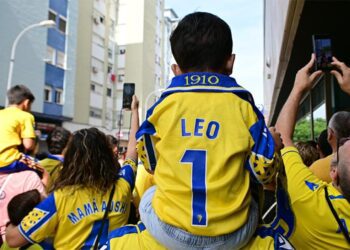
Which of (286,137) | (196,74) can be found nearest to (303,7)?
(286,137)

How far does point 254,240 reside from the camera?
4.76 feet

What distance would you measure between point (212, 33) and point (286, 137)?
0.65m

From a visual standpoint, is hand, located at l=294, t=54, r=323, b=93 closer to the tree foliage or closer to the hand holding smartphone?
the hand holding smartphone

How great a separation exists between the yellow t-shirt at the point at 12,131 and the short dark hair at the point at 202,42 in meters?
2.87

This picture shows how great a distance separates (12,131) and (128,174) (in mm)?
1928

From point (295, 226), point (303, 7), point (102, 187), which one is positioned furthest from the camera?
point (303, 7)

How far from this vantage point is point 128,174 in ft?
8.60

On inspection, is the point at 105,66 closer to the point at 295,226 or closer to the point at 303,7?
the point at 303,7

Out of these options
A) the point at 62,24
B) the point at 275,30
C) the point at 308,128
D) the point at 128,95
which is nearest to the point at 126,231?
the point at 128,95

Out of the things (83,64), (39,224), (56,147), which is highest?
(83,64)

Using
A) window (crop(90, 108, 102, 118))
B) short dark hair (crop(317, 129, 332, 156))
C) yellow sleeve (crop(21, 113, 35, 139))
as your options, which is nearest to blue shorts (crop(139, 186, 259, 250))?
short dark hair (crop(317, 129, 332, 156))

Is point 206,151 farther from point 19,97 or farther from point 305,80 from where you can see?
point 19,97

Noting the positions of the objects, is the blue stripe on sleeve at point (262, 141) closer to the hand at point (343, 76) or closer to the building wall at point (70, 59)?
the hand at point (343, 76)

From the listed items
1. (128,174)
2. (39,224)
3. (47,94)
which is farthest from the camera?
(47,94)
